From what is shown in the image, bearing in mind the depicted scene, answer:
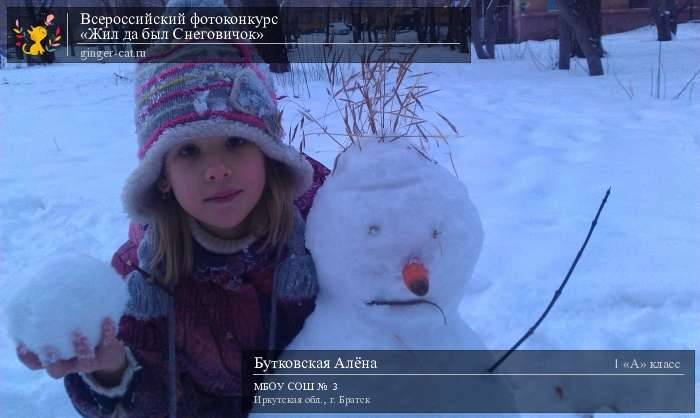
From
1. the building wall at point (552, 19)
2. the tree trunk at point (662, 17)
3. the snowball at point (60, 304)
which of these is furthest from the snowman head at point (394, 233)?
the building wall at point (552, 19)

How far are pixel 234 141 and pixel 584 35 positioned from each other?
166 inches

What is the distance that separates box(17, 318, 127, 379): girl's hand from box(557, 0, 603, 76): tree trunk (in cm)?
431

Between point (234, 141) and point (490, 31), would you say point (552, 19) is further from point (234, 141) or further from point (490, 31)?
point (234, 141)

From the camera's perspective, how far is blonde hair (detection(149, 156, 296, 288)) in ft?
3.12

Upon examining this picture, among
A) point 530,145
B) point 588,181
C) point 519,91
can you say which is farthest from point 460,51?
point 588,181

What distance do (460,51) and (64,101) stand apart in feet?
10.5

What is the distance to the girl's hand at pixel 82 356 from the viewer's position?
64cm

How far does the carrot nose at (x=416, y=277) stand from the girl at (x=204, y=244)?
0.22 meters

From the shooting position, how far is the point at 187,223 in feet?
3.22

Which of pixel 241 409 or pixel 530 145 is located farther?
pixel 530 145

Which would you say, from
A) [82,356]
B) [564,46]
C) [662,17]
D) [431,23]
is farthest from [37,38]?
[662,17]

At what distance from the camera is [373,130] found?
0.88 meters

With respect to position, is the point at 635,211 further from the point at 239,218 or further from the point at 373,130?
the point at 239,218

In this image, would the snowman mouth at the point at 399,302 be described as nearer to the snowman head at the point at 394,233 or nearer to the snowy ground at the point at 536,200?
the snowman head at the point at 394,233
